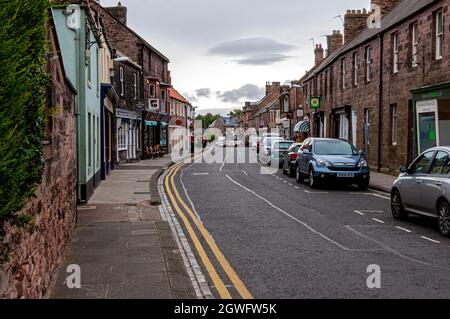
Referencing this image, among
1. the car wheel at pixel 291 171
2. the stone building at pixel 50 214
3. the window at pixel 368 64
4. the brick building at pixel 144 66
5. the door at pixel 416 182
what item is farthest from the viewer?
the brick building at pixel 144 66

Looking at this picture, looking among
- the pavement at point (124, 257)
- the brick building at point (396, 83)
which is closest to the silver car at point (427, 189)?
the pavement at point (124, 257)

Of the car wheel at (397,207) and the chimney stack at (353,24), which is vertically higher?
the chimney stack at (353,24)

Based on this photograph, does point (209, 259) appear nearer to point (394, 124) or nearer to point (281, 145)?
point (394, 124)

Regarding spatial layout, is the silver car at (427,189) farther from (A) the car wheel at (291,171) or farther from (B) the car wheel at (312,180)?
(A) the car wheel at (291,171)

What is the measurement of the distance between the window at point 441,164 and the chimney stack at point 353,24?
26924 mm

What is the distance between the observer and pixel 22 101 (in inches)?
163

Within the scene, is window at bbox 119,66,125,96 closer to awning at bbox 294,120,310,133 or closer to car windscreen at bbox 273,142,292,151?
car windscreen at bbox 273,142,292,151

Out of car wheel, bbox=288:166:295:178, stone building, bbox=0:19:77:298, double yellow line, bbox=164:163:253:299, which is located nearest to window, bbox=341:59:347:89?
car wheel, bbox=288:166:295:178

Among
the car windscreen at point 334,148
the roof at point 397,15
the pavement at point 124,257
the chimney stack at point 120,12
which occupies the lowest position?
the pavement at point 124,257

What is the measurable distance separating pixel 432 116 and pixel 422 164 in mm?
10411

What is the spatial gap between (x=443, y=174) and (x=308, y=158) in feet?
33.6

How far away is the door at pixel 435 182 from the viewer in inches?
402

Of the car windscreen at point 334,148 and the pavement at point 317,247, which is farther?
the car windscreen at point 334,148

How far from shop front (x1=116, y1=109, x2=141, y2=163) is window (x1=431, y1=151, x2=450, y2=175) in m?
25.0
